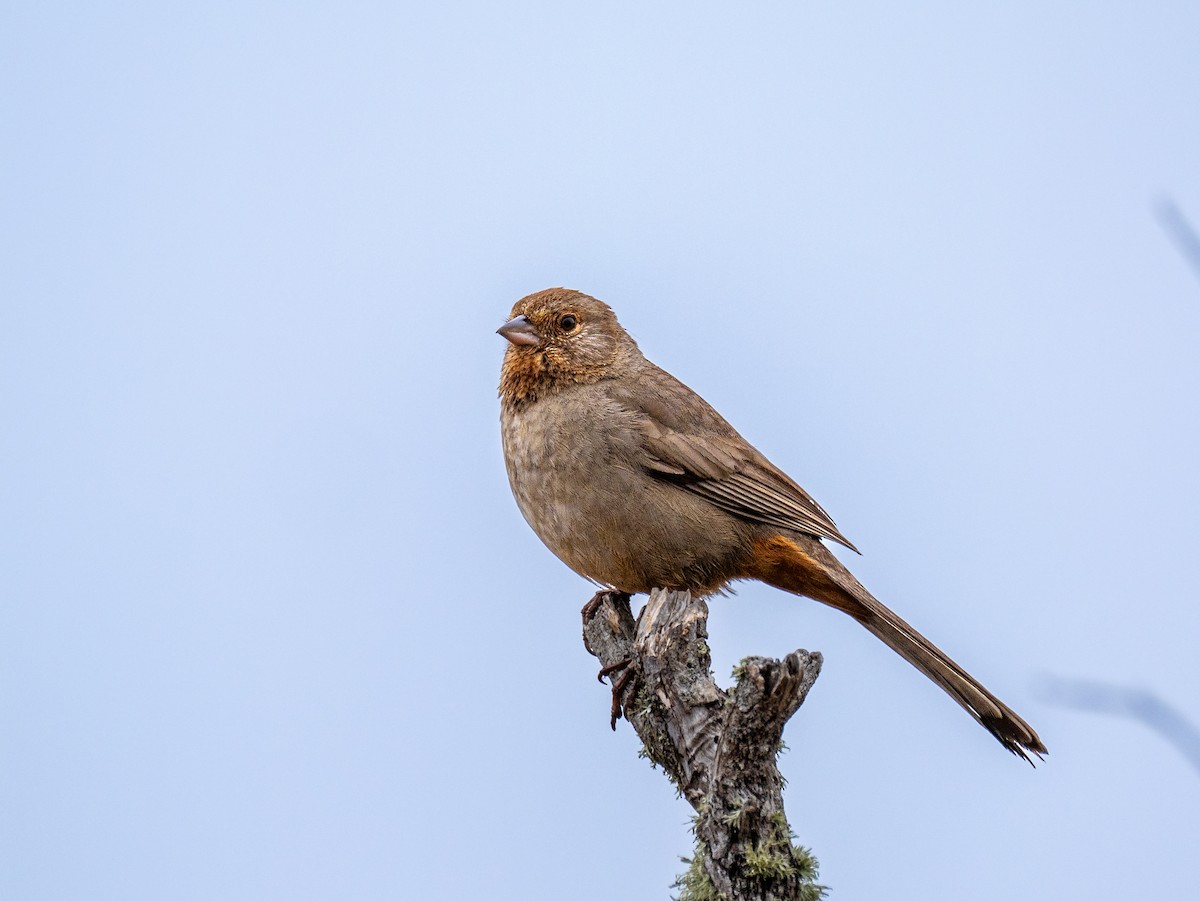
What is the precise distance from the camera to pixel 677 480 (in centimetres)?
597

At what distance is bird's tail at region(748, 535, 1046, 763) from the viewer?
210 inches

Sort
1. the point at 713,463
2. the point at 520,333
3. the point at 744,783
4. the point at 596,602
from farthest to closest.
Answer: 1. the point at 520,333
2. the point at 713,463
3. the point at 596,602
4. the point at 744,783

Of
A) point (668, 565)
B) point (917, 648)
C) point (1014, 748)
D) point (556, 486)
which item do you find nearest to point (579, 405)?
point (556, 486)

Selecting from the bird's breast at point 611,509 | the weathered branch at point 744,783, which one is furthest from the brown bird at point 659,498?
the weathered branch at point 744,783

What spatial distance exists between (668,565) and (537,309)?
1.52 metres

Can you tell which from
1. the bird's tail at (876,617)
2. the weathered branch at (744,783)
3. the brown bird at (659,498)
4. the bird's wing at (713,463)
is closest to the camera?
the weathered branch at (744,783)

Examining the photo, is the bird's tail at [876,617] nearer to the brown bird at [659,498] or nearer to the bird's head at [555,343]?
the brown bird at [659,498]

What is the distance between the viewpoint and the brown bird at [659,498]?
18.7 feet

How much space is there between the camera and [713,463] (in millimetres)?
6074

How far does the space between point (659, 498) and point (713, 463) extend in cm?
37

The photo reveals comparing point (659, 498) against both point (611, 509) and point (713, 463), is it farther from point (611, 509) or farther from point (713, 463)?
point (713, 463)

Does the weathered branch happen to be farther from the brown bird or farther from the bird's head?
the bird's head

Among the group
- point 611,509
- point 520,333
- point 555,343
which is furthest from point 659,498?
point 520,333

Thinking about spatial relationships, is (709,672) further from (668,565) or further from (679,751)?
(668,565)
